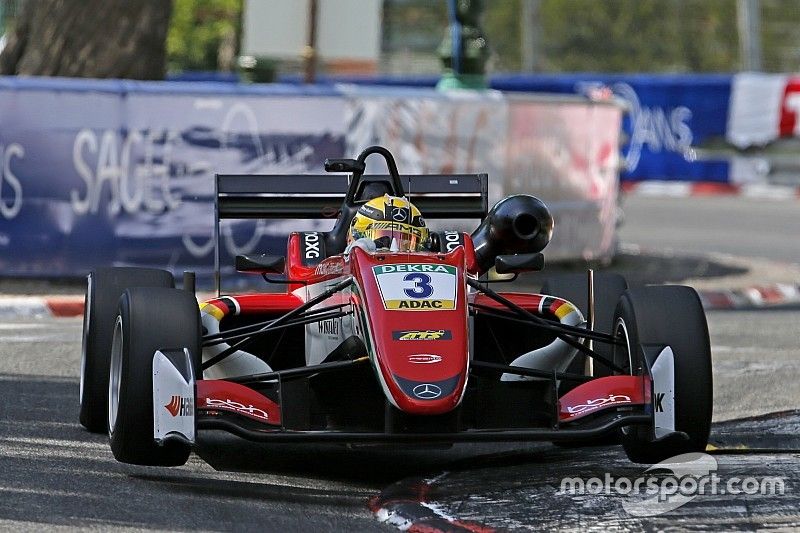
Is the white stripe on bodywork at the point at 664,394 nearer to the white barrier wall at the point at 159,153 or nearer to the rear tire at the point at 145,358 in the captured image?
the rear tire at the point at 145,358

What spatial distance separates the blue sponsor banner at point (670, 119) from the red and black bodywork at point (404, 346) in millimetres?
18796

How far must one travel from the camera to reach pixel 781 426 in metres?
7.97

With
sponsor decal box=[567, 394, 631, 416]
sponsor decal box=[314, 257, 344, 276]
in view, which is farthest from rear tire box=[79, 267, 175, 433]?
sponsor decal box=[567, 394, 631, 416]

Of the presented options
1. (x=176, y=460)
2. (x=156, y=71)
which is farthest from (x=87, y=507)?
(x=156, y=71)

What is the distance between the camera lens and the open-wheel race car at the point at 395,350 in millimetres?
6461

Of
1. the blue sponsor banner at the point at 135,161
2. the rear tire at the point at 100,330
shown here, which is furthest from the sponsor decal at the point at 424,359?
the blue sponsor banner at the point at 135,161

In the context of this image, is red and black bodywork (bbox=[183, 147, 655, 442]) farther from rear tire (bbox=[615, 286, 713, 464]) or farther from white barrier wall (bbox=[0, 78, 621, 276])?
white barrier wall (bbox=[0, 78, 621, 276])

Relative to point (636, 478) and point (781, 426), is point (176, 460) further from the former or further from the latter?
point (781, 426)

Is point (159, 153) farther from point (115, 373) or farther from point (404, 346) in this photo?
point (404, 346)

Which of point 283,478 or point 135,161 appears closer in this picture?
point 283,478

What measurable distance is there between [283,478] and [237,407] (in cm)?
51

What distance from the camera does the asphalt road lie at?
602 centimetres

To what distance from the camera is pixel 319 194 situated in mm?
8461

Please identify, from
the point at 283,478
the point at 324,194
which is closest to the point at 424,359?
the point at 283,478
